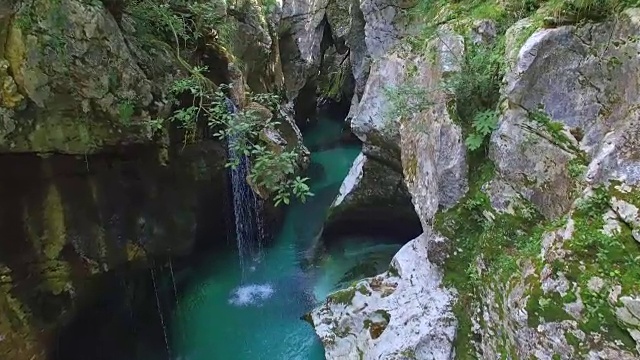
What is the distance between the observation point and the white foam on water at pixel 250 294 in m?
9.70

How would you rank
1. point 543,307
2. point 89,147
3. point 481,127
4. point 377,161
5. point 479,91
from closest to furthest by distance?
point 543,307 → point 481,127 → point 479,91 → point 89,147 → point 377,161

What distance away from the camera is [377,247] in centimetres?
1118

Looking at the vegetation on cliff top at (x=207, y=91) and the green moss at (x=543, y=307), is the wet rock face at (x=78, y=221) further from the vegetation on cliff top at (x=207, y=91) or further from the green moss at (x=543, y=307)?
the green moss at (x=543, y=307)

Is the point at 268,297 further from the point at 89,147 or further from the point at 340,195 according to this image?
the point at 89,147

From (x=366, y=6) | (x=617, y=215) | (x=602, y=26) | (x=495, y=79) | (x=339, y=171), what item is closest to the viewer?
(x=617, y=215)

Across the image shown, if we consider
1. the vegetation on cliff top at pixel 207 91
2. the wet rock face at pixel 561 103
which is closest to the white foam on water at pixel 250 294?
the vegetation on cliff top at pixel 207 91

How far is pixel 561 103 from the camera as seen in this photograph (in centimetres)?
507

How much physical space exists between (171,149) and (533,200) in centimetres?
632

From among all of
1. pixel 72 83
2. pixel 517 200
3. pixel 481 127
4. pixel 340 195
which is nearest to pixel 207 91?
pixel 72 83

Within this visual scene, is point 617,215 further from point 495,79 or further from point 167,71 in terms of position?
point 167,71

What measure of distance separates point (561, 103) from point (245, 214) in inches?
288

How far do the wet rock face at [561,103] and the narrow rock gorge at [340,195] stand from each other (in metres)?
0.02

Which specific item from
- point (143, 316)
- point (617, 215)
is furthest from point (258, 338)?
point (617, 215)

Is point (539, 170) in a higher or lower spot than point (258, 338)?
higher
